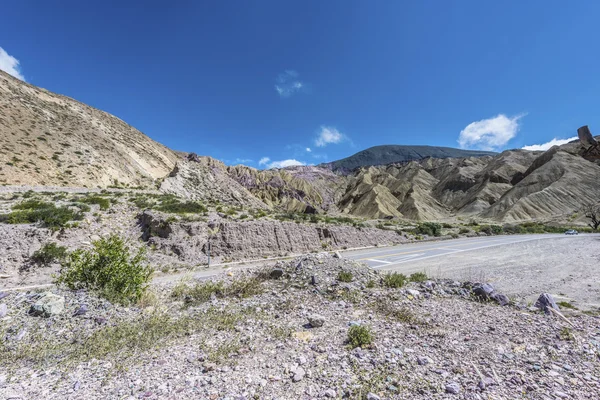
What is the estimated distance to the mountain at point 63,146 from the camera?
27844 mm

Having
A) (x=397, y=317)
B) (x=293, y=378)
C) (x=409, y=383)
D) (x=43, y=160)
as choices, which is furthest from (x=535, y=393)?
(x=43, y=160)

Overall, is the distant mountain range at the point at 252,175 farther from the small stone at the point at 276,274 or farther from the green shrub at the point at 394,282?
the small stone at the point at 276,274

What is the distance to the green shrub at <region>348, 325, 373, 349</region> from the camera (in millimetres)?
4324

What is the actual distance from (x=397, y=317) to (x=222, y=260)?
12.0 meters

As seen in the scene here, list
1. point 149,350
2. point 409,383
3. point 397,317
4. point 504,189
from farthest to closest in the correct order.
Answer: point 504,189, point 397,317, point 149,350, point 409,383

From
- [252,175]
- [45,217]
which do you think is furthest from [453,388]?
[252,175]

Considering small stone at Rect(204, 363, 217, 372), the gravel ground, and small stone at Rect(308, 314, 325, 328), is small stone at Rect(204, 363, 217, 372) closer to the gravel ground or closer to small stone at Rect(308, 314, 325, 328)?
small stone at Rect(308, 314, 325, 328)

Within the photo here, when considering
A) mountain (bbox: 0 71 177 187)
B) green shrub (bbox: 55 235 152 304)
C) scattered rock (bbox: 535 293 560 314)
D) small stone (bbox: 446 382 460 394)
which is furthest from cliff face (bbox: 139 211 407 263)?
mountain (bbox: 0 71 177 187)

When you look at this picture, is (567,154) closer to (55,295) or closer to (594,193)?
(594,193)

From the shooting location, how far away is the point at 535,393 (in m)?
3.10

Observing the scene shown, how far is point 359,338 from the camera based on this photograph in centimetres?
441

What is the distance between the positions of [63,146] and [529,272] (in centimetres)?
5016

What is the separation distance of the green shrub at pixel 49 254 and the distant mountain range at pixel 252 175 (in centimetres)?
1890

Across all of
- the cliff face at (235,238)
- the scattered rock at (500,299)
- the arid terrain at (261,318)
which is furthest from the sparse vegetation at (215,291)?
the cliff face at (235,238)
